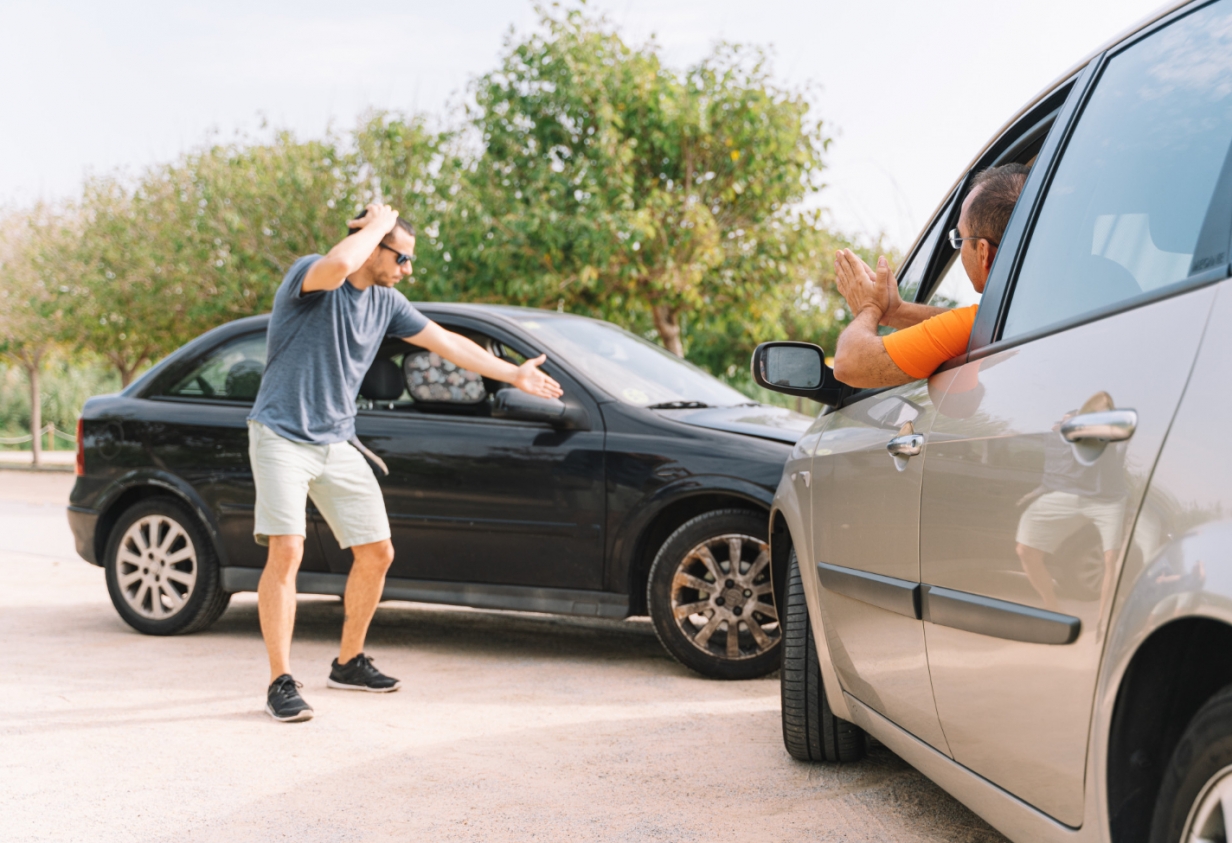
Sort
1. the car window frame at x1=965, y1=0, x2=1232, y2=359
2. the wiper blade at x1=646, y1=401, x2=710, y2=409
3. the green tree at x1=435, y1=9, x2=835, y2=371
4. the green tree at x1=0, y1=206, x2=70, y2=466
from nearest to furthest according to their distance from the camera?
the car window frame at x1=965, y1=0, x2=1232, y2=359 < the wiper blade at x1=646, y1=401, x2=710, y2=409 < the green tree at x1=435, y1=9, x2=835, y2=371 < the green tree at x1=0, y1=206, x2=70, y2=466

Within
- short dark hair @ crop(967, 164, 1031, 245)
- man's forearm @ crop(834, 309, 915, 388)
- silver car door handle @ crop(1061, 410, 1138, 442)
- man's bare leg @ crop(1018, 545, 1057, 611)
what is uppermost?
short dark hair @ crop(967, 164, 1031, 245)

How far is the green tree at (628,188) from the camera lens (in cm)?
1512

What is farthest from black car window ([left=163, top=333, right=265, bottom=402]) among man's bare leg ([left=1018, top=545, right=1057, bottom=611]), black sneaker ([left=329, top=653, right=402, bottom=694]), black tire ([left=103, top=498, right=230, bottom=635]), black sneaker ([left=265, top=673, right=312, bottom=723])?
man's bare leg ([left=1018, top=545, right=1057, bottom=611])

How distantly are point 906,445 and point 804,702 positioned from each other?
141 centimetres

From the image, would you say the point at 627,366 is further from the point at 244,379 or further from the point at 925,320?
the point at 925,320

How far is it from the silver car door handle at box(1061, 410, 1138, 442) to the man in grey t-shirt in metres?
3.32

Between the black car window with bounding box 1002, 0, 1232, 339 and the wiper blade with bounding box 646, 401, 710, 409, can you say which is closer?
the black car window with bounding box 1002, 0, 1232, 339

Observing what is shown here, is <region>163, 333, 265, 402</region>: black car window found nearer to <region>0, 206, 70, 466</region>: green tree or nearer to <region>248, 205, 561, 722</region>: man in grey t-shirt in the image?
<region>248, 205, 561, 722</region>: man in grey t-shirt

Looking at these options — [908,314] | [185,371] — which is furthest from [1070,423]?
[185,371]

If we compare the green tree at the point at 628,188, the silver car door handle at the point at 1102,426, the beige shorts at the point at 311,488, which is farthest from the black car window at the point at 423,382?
the green tree at the point at 628,188

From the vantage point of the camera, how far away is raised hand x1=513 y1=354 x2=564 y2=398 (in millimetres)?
5207

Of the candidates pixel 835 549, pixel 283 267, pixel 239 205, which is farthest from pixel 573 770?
pixel 239 205

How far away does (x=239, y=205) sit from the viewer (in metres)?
22.1

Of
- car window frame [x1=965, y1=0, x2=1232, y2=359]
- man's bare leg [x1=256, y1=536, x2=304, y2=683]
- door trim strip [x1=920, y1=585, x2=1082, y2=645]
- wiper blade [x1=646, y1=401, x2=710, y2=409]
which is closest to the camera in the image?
door trim strip [x1=920, y1=585, x2=1082, y2=645]
